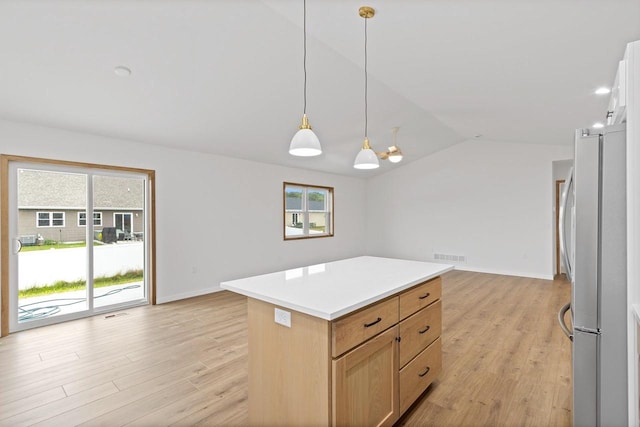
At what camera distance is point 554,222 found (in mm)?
6164

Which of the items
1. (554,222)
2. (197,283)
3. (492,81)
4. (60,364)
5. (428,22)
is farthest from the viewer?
(554,222)

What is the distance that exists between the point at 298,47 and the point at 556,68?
227 centimetres

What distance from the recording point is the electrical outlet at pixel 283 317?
1562 mm

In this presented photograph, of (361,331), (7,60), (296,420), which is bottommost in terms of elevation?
(296,420)

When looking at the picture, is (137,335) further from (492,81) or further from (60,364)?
(492,81)

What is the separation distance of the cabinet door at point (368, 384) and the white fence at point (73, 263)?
388 cm

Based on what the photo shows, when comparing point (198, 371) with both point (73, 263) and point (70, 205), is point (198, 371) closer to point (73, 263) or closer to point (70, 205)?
point (73, 263)

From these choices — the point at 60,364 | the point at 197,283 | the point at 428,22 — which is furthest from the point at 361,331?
the point at 197,283

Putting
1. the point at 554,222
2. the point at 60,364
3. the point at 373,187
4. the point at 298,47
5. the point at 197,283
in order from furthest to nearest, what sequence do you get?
the point at 373,187 < the point at 554,222 < the point at 197,283 < the point at 298,47 < the point at 60,364

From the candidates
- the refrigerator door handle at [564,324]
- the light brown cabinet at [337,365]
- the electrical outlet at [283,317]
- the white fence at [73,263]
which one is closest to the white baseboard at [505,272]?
the refrigerator door handle at [564,324]

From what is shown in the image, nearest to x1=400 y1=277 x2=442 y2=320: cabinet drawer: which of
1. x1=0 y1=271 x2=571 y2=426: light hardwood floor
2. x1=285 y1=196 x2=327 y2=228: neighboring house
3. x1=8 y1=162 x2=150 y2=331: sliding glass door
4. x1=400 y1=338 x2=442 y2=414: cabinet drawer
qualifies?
x1=400 y1=338 x2=442 y2=414: cabinet drawer

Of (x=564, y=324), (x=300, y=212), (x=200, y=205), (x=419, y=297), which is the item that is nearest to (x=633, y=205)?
(x=564, y=324)

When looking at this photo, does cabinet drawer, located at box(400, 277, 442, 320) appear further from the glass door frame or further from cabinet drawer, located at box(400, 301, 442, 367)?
the glass door frame

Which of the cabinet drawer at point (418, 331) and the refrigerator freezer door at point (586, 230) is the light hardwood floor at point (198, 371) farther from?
the refrigerator freezer door at point (586, 230)
